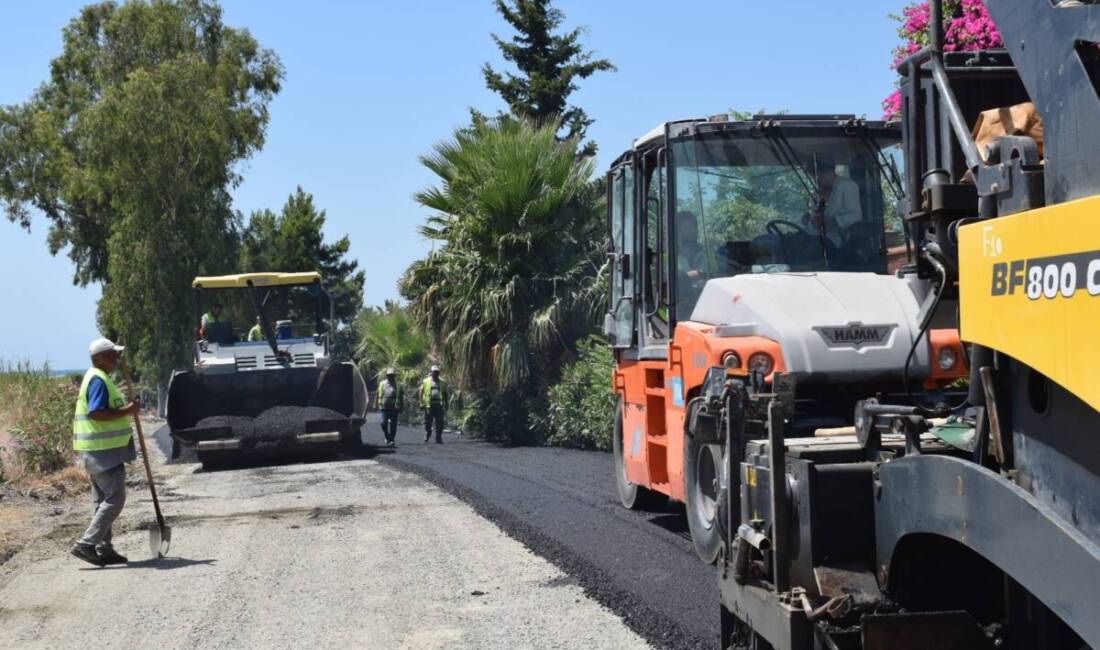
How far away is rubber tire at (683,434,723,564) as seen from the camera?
6875 millimetres

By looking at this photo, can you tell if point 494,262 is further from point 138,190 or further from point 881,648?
point 138,190

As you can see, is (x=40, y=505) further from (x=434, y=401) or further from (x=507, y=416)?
(x=434, y=401)

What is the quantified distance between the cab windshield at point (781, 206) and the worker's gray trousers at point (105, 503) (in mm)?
4538

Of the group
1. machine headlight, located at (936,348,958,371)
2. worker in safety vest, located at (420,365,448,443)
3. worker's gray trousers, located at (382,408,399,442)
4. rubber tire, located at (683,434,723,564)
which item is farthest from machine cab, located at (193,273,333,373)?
machine headlight, located at (936,348,958,371)

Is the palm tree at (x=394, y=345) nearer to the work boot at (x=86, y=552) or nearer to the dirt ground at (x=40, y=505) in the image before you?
the dirt ground at (x=40, y=505)

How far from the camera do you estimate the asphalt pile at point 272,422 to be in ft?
57.7

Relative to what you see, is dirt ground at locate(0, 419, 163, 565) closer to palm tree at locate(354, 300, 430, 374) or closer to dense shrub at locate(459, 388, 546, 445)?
dense shrub at locate(459, 388, 546, 445)

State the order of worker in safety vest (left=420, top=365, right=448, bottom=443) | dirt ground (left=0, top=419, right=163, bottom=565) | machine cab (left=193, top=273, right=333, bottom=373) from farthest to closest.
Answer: worker in safety vest (left=420, top=365, right=448, bottom=443) < machine cab (left=193, top=273, right=333, bottom=373) < dirt ground (left=0, top=419, right=163, bottom=565)

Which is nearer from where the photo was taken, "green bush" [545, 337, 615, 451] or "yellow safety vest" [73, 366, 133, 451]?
"yellow safety vest" [73, 366, 133, 451]

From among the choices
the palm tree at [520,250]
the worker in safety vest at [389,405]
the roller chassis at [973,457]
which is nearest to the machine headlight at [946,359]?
the roller chassis at [973,457]

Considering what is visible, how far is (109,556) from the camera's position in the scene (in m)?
9.23

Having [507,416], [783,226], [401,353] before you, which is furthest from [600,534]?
[401,353]

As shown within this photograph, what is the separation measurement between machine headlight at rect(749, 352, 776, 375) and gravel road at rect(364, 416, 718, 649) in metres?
1.32

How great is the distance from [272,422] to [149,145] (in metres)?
22.8
